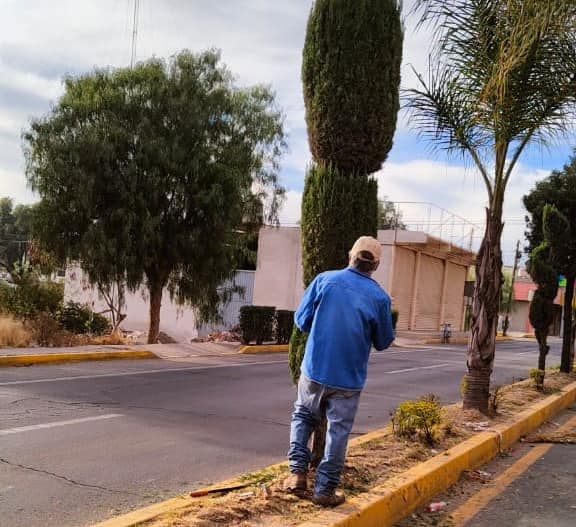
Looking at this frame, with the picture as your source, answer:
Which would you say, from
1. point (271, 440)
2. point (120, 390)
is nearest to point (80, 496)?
point (271, 440)

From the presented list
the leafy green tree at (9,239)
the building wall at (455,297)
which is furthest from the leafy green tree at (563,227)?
the leafy green tree at (9,239)

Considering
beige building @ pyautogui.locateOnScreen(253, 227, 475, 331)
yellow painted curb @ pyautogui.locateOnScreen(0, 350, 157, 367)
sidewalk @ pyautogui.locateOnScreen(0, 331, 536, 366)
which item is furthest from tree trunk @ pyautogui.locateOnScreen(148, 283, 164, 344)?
beige building @ pyautogui.locateOnScreen(253, 227, 475, 331)

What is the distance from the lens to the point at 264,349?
64.9 ft

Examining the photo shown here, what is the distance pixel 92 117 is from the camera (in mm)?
18453

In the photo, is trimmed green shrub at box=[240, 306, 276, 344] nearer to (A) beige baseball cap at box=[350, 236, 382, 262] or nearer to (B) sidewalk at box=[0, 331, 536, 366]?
(B) sidewalk at box=[0, 331, 536, 366]

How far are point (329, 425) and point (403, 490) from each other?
1.01 meters

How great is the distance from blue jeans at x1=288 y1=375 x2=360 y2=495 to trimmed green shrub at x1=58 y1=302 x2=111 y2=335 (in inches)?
624

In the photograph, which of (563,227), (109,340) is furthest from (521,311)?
(109,340)

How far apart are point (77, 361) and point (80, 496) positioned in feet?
29.8

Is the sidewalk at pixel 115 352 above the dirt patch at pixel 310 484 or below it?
below

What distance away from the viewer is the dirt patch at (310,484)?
405 cm

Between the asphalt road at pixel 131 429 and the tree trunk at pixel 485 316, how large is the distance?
1343 millimetres

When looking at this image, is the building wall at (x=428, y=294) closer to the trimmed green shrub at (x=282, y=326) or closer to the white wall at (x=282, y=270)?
the white wall at (x=282, y=270)

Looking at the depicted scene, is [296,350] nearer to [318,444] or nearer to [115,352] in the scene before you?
[318,444]
